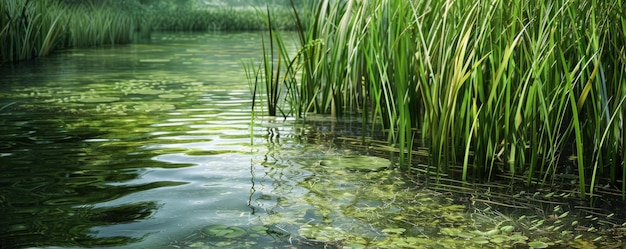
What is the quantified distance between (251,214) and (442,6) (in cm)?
156

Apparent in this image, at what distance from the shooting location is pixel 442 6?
3846 mm

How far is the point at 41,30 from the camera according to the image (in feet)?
38.1

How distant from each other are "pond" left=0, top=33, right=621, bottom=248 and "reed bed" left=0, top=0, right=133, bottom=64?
4166 millimetres

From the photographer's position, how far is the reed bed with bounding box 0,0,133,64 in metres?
9.77

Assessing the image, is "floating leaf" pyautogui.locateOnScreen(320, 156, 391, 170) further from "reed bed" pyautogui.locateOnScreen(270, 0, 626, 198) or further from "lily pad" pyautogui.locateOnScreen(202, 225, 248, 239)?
"lily pad" pyautogui.locateOnScreen(202, 225, 248, 239)

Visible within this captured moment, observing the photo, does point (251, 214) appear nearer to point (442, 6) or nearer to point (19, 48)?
point (442, 6)

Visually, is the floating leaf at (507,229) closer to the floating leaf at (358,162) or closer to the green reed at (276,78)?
the floating leaf at (358,162)

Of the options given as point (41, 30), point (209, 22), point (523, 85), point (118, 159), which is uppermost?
point (523, 85)

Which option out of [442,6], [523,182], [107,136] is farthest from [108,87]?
[523,182]

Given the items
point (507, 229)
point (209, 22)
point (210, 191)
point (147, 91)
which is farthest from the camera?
point (209, 22)

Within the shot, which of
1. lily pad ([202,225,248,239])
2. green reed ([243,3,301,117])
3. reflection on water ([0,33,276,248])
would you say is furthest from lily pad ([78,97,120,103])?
lily pad ([202,225,248,239])

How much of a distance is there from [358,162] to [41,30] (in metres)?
8.92

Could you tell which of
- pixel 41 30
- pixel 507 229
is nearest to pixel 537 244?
pixel 507 229

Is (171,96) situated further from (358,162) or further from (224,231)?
(224,231)
